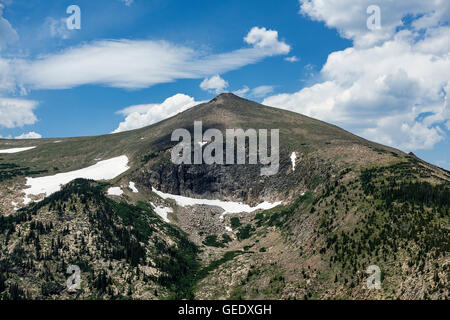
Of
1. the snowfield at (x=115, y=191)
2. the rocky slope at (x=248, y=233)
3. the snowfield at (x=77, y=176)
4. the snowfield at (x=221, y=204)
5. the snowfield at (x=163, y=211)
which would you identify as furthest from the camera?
the snowfield at (x=77, y=176)

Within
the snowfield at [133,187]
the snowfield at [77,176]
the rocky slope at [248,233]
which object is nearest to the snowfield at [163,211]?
the rocky slope at [248,233]

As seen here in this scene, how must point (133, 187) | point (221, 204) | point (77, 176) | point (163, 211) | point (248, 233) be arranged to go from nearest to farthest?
1. point (248, 233)
2. point (163, 211)
3. point (133, 187)
4. point (221, 204)
5. point (77, 176)

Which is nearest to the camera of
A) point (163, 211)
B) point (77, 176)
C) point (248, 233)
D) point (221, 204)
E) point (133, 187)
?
point (248, 233)

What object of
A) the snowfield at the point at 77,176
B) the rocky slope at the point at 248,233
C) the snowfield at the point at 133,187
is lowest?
the rocky slope at the point at 248,233

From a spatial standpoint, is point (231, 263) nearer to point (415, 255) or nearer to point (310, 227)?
point (310, 227)


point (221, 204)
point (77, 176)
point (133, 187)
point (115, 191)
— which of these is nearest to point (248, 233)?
point (221, 204)

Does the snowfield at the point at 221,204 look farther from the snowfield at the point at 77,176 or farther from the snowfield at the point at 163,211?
the snowfield at the point at 77,176

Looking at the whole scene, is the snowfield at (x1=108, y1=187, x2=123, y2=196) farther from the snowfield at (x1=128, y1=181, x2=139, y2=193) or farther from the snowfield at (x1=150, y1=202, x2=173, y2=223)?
the snowfield at (x1=150, y1=202, x2=173, y2=223)

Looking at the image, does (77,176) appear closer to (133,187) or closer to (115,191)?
(133,187)

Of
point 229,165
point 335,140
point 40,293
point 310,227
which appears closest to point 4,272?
point 40,293
